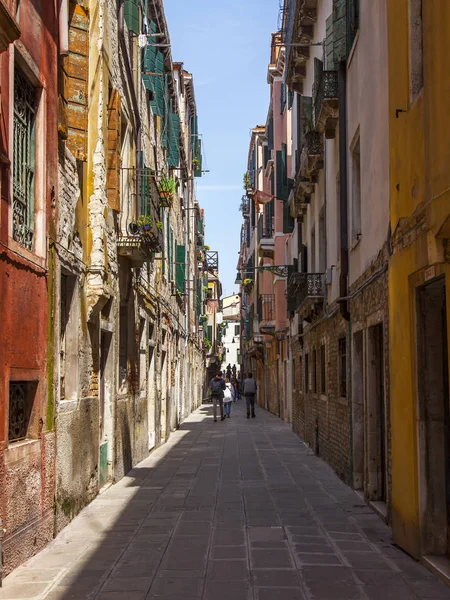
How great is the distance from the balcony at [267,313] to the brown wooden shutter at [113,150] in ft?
65.4

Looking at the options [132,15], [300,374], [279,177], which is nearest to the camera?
[132,15]

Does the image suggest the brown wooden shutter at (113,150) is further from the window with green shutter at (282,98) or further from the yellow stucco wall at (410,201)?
the window with green shutter at (282,98)

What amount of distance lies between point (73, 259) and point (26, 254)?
233 cm

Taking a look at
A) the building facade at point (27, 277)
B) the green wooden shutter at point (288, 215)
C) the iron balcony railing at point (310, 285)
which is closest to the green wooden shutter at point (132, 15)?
the iron balcony railing at point (310, 285)

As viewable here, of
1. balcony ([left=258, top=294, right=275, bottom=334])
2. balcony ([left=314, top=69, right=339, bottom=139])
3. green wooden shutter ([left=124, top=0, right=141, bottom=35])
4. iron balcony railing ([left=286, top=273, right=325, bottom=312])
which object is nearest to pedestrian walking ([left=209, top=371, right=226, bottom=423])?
balcony ([left=258, top=294, right=275, bottom=334])

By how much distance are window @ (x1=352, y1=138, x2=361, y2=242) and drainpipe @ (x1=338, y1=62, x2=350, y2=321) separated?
435 millimetres

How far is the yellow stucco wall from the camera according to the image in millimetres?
6430

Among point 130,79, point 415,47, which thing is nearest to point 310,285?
point 130,79

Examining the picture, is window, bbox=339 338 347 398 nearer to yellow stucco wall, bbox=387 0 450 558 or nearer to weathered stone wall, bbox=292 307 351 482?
weathered stone wall, bbox=292 307 351 482

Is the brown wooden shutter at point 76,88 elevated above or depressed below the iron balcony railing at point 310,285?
above

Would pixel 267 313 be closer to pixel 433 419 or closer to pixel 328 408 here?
pixel 328 408

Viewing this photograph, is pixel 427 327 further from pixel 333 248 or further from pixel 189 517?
pixel 333 248

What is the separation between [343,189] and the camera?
12.8m

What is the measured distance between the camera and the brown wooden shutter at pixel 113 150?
39.3 ft
